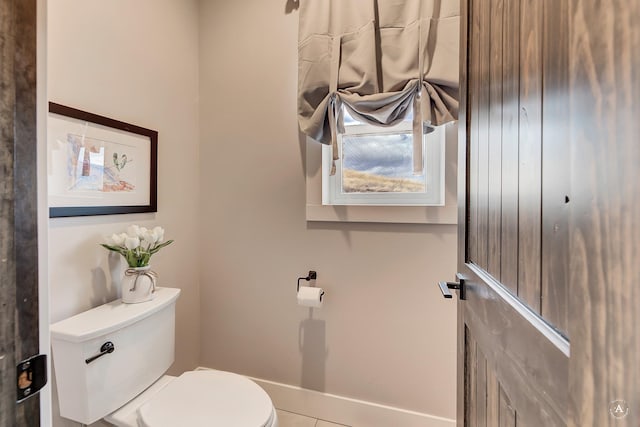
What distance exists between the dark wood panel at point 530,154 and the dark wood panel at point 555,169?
17mm

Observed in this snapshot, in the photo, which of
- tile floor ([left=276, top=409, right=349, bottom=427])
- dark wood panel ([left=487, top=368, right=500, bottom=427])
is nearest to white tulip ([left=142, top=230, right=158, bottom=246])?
tile floor ([left=276, top=409, right=349, bottom=427])

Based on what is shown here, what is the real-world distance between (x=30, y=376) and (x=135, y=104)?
49.4 inches

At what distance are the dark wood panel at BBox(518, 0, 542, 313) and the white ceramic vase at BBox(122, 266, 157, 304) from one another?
1.33 metres

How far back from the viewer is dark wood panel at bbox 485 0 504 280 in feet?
1.89

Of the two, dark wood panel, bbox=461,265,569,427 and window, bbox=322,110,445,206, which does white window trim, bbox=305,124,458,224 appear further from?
dark wood panel, bbox=461,265,569,427

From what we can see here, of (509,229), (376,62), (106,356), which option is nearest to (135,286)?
(106,356)

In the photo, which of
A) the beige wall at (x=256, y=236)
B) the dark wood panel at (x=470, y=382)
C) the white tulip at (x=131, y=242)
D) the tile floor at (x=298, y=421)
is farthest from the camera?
the tile floor at (x=298, y=421)

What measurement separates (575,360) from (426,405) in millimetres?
1414

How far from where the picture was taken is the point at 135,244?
1198mm

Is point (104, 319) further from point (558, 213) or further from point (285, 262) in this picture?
point (558, 213)

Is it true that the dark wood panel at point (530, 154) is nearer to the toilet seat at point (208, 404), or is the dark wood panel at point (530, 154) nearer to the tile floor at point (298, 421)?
the toilet seat at point (208, 404)

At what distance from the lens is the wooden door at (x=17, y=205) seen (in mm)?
450

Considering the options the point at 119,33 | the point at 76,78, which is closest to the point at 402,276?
the point at 76,78

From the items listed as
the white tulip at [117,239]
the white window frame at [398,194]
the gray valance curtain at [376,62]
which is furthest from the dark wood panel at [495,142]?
the white tulip at [117,239]
